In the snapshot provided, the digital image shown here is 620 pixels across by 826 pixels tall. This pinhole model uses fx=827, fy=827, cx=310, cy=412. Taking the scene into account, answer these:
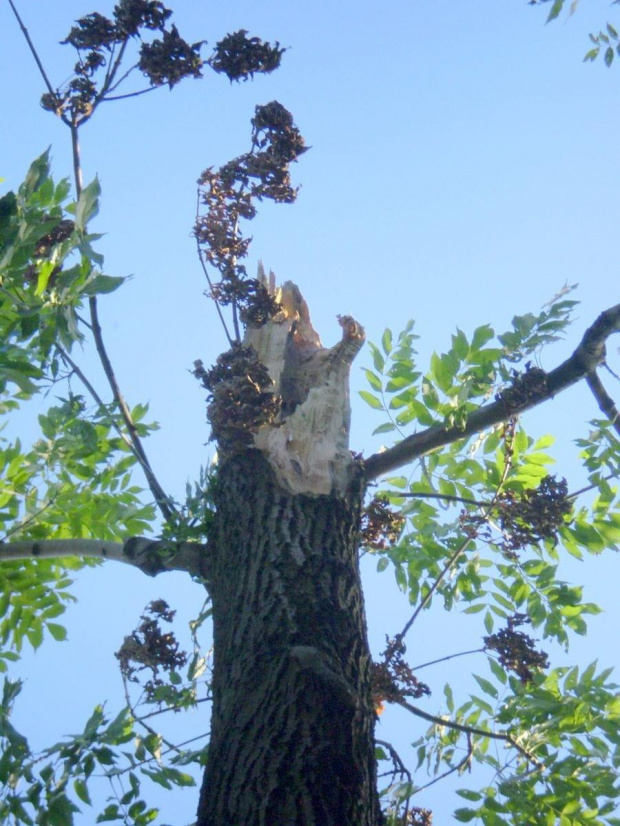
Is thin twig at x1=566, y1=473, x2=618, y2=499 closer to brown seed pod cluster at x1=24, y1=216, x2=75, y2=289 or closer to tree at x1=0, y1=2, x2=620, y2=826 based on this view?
tree at x1=0, y1=2, x2=620, y2=826

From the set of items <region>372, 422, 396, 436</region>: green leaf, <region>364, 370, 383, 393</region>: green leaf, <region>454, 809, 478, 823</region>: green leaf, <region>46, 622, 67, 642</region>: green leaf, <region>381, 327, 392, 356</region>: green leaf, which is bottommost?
<region>454, 809, 478, 823</region>: green leaf

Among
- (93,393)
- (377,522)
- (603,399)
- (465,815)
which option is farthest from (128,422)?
(465,815)

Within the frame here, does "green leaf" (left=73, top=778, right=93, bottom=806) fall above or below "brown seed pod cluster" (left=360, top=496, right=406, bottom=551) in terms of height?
below

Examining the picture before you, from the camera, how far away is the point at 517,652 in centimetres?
340

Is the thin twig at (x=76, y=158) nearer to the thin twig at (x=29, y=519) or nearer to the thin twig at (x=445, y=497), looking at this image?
the thin twig at (x=29, y=519)

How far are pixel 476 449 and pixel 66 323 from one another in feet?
7.82

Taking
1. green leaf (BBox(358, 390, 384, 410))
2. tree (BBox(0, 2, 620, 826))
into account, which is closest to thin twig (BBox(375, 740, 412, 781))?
tree (BBox(0, 2, 620, 826))

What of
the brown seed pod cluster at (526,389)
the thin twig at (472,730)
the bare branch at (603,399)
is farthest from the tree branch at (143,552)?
the bare branch at (603,399)

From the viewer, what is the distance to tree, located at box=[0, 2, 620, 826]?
8.29ft

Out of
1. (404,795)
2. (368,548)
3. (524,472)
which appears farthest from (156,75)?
(404,795)

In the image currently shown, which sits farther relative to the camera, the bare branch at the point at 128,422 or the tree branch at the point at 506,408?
the bare branch at the point at 128,422

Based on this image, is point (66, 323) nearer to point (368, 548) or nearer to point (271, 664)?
point (271, 664)

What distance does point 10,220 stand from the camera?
275cm

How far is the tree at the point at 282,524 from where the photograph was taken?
253 cm
